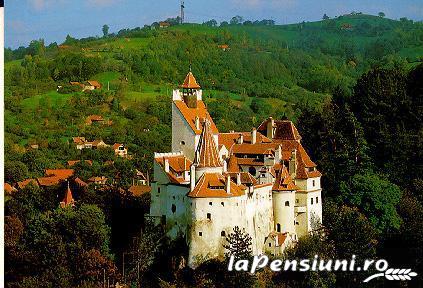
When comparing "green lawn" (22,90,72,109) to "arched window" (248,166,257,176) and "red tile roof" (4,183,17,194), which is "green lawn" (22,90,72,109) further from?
"arched window" (248,166,257,176)

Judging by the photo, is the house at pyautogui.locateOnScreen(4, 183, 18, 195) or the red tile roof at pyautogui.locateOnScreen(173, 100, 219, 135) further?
the house at pyautogui.locateOnScreen(4, 183, 18, 195)

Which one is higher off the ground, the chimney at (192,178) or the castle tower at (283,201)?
the chimney at (192,178)

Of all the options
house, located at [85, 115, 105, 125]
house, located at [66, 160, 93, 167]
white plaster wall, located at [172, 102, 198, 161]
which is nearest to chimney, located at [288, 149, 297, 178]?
white plaster wall, located at [172, 102, 198, 161]

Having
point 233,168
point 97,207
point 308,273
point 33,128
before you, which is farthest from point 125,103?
point 308,273

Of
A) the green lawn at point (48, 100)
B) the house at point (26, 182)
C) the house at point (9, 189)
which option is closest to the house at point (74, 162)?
the house at point (26, 182)

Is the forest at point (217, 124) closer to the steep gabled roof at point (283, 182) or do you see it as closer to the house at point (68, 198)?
the house at point (68, 198)
